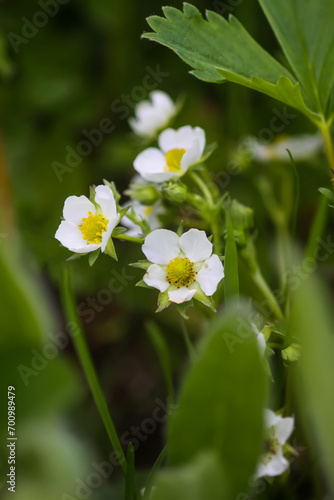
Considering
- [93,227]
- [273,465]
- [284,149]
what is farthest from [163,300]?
[284,149]

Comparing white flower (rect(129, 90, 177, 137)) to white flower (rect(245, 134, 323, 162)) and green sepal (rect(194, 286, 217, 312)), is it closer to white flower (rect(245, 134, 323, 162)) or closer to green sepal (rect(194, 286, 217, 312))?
white flower (rect(245, 134, 323, 162))

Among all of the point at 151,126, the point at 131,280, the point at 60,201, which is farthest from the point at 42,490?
the point at 60,201

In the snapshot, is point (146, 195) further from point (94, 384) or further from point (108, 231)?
point (94, 384)

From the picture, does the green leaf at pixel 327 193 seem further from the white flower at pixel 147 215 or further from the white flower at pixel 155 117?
the white flower at pixel 155 117

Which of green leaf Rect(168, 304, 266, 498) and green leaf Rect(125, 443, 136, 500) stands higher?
green leaf Rect(168, 304, 266, 498)

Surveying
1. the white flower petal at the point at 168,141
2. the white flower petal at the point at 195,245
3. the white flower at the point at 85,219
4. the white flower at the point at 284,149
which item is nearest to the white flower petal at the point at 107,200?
the white flower at the point at 85,219

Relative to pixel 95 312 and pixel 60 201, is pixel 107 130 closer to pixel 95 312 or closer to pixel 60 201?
pixel 60 201

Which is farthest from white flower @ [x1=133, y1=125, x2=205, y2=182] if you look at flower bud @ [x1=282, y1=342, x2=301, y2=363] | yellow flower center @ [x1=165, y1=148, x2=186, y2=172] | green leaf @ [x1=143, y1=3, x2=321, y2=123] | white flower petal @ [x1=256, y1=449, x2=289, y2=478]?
white flower petal @ [x1=256, y1=449, x2=289, y2=478]
